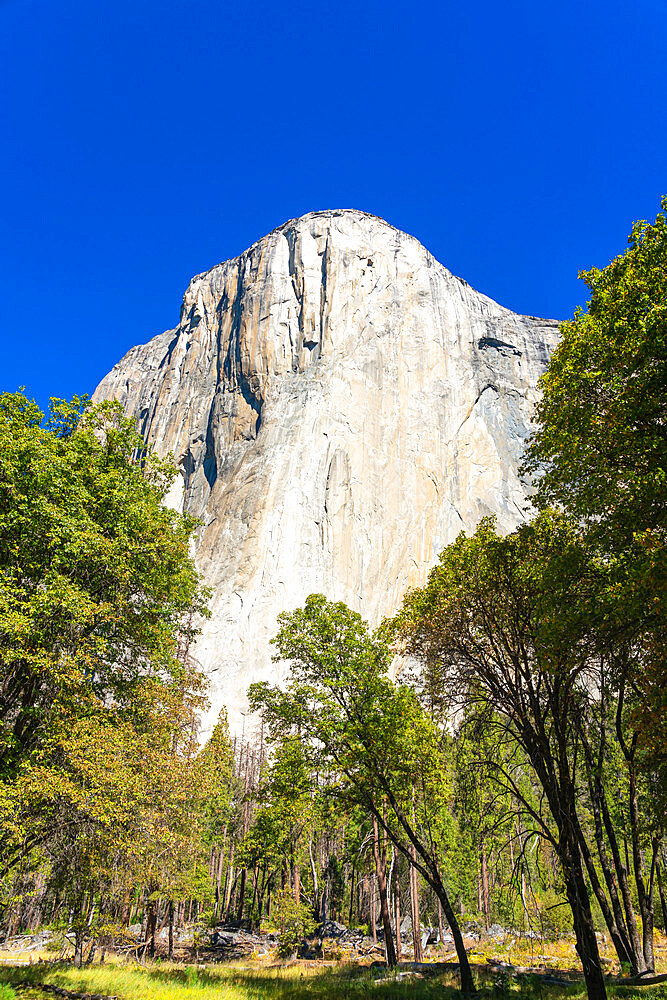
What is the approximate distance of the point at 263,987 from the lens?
14094 millimetres

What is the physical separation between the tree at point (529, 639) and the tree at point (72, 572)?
6309 millimetres

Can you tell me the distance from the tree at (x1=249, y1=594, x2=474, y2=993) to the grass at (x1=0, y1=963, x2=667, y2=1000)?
4.06 ft

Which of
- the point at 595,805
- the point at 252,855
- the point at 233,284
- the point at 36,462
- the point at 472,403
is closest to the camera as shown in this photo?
the point at 36,462

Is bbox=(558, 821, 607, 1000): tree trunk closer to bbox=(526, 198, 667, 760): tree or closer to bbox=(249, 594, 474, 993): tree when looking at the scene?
bbox=(526, 198, 667, 760): tree

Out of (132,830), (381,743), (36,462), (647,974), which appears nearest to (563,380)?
(381,743)

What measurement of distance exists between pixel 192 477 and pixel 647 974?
3739 inches

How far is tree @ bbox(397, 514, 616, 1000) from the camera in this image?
9500mm

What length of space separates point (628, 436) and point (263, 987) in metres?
15.2

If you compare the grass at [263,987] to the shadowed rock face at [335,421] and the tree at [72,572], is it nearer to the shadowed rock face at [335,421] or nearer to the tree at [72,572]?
the tree at [72,572]

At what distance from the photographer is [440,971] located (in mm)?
16250

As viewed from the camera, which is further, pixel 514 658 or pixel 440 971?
pixel 440 971

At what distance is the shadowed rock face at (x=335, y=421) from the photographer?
3118 inches

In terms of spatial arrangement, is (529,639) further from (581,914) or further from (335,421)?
(335,421)

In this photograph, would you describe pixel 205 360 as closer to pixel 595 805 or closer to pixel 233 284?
pixel 233 284
